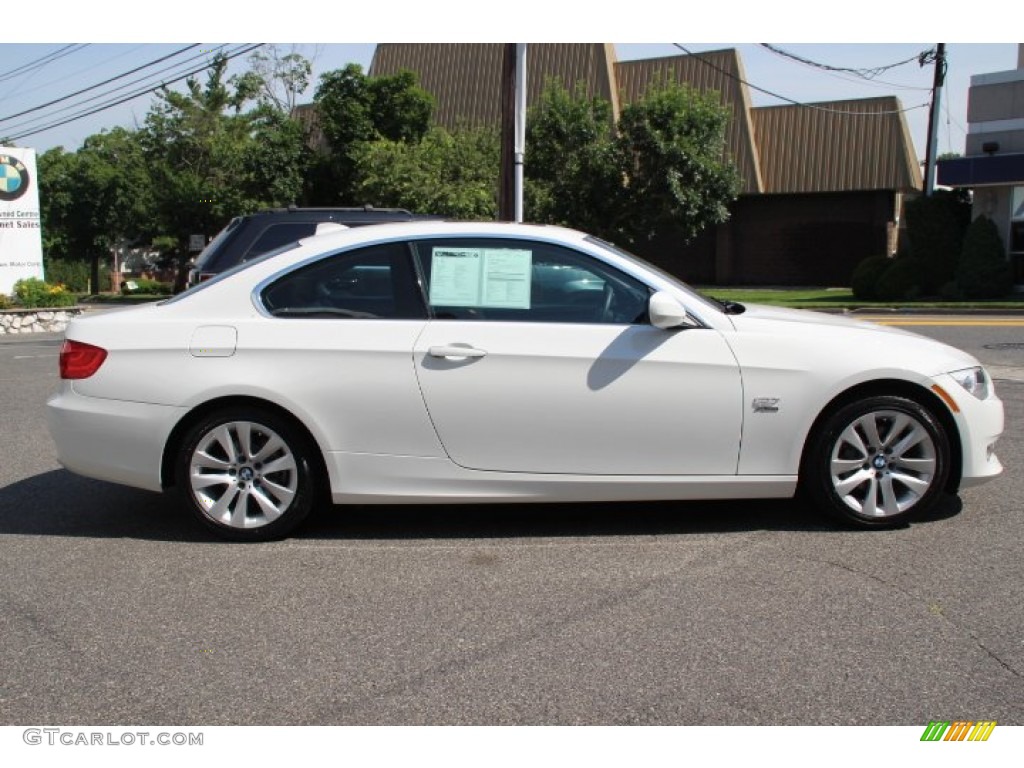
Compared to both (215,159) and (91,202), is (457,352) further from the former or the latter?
(91,202)

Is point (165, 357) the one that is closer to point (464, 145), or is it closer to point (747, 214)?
point (464, 145)

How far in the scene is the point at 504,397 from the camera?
200 inches

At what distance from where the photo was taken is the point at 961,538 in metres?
5.14

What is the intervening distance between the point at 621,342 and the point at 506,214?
1014 centimetres

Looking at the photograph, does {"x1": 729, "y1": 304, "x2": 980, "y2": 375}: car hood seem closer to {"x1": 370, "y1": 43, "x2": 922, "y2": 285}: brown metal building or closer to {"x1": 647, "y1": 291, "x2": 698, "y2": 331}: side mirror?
{"x1": 647, "y1": 291, "x2": 698, "y2": 331}: side mirror

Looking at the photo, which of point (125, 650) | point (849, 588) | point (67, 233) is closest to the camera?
point (125, 650)

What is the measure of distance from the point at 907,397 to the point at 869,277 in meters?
22.8

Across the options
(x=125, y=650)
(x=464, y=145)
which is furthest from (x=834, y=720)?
(x=464, y=145)

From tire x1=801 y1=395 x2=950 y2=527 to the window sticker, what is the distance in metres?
1.70

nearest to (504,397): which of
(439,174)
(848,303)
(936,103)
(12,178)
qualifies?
(848,303)

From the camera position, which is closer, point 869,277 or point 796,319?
point 796,319

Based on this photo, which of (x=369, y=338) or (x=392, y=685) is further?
(x=369, y=338)

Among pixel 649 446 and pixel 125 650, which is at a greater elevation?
pixel 649 446
